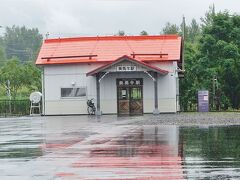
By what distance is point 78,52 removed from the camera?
4212 cm

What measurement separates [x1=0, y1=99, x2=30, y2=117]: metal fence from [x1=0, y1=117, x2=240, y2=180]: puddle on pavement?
1055 inches

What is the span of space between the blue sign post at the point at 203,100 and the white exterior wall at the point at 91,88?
89.1 inches

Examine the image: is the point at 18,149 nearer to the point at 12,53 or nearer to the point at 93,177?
the point at 93,177

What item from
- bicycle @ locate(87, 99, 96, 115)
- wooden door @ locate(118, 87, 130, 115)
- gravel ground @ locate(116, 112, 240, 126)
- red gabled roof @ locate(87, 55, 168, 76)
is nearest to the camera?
gravel ground @ locate(116, 112, 240, 126)

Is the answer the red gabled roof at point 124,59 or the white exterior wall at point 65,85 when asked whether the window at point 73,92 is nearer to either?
the white exterior wall at point 65,85

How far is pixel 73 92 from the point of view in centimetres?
4103

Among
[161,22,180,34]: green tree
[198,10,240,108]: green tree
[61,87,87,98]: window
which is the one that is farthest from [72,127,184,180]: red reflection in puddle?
[161,22,180,34]: green tree

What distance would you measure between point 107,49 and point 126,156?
29.1 metres

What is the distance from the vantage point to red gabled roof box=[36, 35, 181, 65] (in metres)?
40.6

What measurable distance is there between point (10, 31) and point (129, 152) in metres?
174

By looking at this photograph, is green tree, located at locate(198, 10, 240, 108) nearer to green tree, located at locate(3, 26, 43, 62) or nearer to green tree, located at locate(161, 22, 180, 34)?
green tree, located at locate(161, 22, 180, 34)

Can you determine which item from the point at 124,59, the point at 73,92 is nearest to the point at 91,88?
the point at 73,92

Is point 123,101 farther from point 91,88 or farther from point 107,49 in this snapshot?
point 107,49

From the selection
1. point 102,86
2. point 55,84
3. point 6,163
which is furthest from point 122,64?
point 6,163
